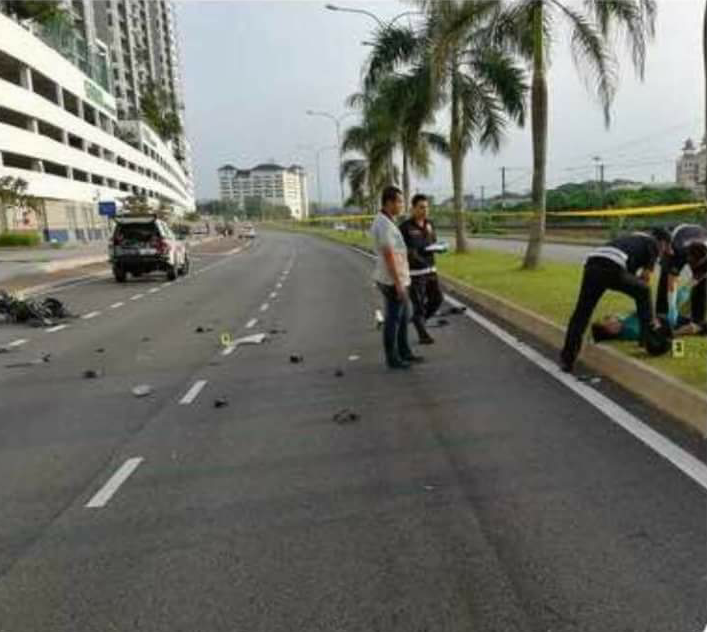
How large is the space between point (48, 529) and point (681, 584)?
3516 mm

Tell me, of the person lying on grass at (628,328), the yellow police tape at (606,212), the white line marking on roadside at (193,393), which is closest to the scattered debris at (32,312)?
the white line marking on roadside at (193,393)

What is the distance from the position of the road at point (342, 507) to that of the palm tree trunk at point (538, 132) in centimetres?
1119

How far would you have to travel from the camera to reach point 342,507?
219 inches

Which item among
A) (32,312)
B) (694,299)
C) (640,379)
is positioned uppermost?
(694,299)

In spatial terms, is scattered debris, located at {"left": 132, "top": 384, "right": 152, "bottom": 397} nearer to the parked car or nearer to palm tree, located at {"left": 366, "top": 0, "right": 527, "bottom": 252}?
palm tree, located at {"left": 366, "top": 0, "right": 527, "bottom": 252}

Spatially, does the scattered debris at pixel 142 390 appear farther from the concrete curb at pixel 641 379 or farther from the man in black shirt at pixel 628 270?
the concrete curb at pixel 641 379

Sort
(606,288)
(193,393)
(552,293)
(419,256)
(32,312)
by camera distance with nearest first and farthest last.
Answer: (606,288)
(193,393)
(419,256)
(552,293)
(32,312)

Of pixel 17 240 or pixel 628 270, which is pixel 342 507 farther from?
pixel 17 240

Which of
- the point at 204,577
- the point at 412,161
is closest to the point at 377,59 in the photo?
the point at 412,161

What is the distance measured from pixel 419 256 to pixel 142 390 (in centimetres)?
457

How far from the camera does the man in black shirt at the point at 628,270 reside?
28.5 ft

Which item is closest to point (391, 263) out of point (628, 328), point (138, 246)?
point (628, 328)

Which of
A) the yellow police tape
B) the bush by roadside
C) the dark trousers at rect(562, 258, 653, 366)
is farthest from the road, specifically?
the bush by roadside

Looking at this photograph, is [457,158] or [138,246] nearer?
[138,246]
